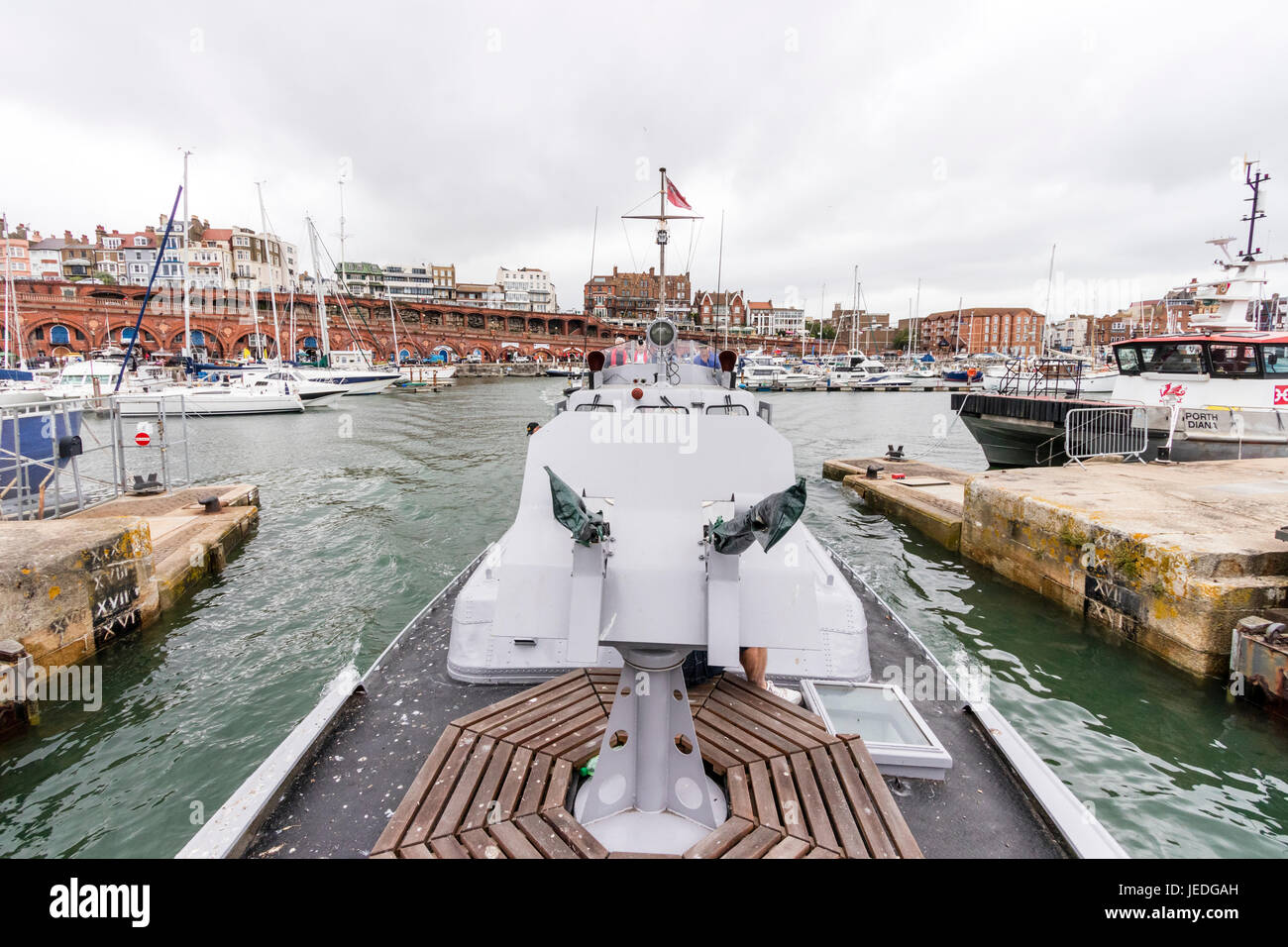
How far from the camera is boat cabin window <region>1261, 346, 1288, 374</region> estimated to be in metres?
16.6

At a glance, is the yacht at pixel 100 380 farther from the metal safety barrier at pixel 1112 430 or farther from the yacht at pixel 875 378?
the yacht at pixel 875 378

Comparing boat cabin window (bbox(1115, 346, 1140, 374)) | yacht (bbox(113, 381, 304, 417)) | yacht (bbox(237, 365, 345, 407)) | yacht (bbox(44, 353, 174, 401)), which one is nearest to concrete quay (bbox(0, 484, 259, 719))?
boat cabin window (bbox(1115, 346, 1140, 374))

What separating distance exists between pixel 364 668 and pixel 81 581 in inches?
131

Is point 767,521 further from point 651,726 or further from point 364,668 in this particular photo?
point 364,668

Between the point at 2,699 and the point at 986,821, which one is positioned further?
the point at 2,699

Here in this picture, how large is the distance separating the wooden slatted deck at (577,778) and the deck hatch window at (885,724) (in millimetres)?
604

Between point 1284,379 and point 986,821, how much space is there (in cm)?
2087

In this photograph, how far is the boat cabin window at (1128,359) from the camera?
1848 centimetres

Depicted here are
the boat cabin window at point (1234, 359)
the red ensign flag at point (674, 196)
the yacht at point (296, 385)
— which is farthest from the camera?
the yacht at point (296, 385)

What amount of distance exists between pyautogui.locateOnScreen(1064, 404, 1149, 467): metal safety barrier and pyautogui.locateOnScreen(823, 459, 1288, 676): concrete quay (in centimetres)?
281

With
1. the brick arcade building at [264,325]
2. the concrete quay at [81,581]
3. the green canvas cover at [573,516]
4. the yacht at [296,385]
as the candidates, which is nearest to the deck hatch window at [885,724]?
the green canvas cover at [573,516]

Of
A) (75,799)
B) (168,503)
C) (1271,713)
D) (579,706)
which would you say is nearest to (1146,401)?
(1271,713)

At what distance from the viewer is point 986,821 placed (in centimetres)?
369
